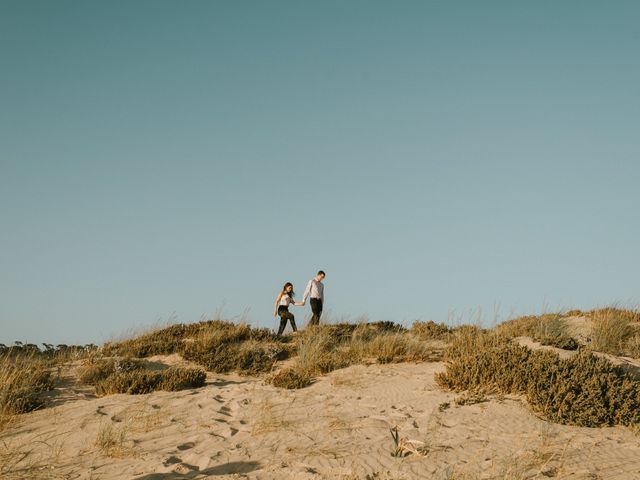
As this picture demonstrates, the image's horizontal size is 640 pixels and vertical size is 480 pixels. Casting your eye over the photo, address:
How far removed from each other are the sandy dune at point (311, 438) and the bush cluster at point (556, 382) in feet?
0.73

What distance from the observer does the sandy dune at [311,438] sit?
17.0 feet

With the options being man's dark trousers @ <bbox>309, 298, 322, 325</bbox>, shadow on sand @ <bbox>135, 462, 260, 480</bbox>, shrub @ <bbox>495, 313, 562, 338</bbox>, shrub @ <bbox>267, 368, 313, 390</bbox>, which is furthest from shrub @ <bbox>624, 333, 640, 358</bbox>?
shadow on sand @ <bbox>135, 462, 260, 480</bbox>

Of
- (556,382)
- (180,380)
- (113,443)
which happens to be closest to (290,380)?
(180,380)

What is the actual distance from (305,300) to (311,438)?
994 centimetres

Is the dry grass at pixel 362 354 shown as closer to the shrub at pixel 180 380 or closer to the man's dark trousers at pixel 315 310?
the shrub at pixel 180 380

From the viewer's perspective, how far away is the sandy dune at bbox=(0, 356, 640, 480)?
5.18 m

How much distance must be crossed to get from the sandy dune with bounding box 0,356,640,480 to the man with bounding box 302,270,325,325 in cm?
725

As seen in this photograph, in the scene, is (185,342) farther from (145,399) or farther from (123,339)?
(145,399)

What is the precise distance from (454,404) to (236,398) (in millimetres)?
3421

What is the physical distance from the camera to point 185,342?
13148 millimetres

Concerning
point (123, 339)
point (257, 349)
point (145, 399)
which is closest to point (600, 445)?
point (145, 399)

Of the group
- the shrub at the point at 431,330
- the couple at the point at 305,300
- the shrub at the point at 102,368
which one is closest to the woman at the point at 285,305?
the couple at the point at 305,300

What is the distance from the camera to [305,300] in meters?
16.0

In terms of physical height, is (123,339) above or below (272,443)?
above
